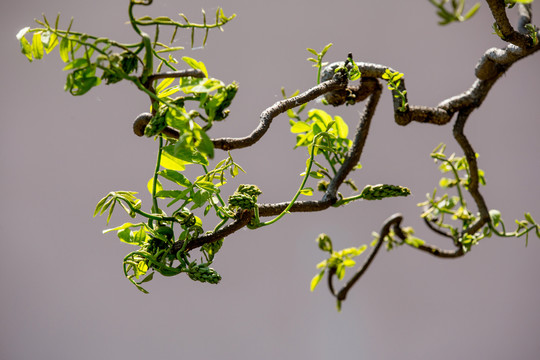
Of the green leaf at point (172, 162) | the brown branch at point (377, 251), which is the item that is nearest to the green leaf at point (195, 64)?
the green leaf at point (172, 162)

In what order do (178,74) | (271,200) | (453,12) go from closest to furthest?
(453,12), (178,74), (271,200)

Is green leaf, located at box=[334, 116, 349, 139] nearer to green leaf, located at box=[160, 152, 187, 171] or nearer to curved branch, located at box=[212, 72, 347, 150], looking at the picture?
curved branch, located at box=[212, 72, 347, 150]

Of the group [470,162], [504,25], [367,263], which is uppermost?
[504,25]

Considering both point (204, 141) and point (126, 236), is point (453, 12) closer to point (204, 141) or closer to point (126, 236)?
point (204, 141)

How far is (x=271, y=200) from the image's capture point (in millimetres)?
1255

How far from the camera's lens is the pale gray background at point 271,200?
1.17 metres

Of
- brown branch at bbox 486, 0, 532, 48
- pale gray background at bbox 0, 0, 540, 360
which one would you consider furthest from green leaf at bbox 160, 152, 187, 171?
pale gray background at bbox 0, 0, 540, 360

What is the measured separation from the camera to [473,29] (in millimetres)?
1284

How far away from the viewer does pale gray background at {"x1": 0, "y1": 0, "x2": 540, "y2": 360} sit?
1168mm

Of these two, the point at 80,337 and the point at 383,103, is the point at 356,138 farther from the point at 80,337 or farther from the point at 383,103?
the point at 80,337

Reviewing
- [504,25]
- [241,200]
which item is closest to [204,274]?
[241,200]

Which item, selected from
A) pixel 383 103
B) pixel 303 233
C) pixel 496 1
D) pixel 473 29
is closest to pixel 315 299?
pixel 303 233

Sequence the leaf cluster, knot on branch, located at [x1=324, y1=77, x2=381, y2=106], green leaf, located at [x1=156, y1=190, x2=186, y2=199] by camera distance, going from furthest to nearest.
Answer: knot on branch, located at [x1=324, y1=77, x2=381, y2=106]
green leaf, located at [x1=156, y1=190, x2=186, y2=199]
the leaf cluster

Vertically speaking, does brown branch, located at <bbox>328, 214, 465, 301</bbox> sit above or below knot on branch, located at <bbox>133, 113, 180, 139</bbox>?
below
